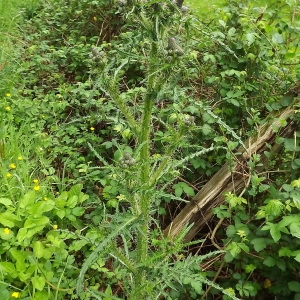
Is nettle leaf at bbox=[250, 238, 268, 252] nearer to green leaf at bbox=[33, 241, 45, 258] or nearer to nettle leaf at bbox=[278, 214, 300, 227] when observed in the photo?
nettle leaf at bbox=[278, 214, 300, 227]

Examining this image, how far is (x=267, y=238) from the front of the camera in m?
2.13

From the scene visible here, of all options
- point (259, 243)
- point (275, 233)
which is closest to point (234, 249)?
point (259, 243)

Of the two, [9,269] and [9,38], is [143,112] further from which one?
[9,38]

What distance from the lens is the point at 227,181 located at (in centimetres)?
249

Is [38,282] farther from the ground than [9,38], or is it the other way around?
[9,38]

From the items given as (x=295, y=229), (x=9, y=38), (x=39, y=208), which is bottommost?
(x=39, y=208)

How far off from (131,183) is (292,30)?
1735mm

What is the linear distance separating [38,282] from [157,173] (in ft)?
3.18

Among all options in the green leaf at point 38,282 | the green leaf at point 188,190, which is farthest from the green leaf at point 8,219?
the green leaf at point 188,190

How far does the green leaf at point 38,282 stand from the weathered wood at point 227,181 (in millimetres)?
783

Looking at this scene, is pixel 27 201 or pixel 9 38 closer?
pixel 27 201

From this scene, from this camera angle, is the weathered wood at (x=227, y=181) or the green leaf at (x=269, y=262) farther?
the weathered wood at (x=227, y=181)

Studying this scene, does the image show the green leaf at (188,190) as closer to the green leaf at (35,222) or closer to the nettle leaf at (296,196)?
the nettle leaf at (296,196)

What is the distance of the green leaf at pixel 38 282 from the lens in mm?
2133
